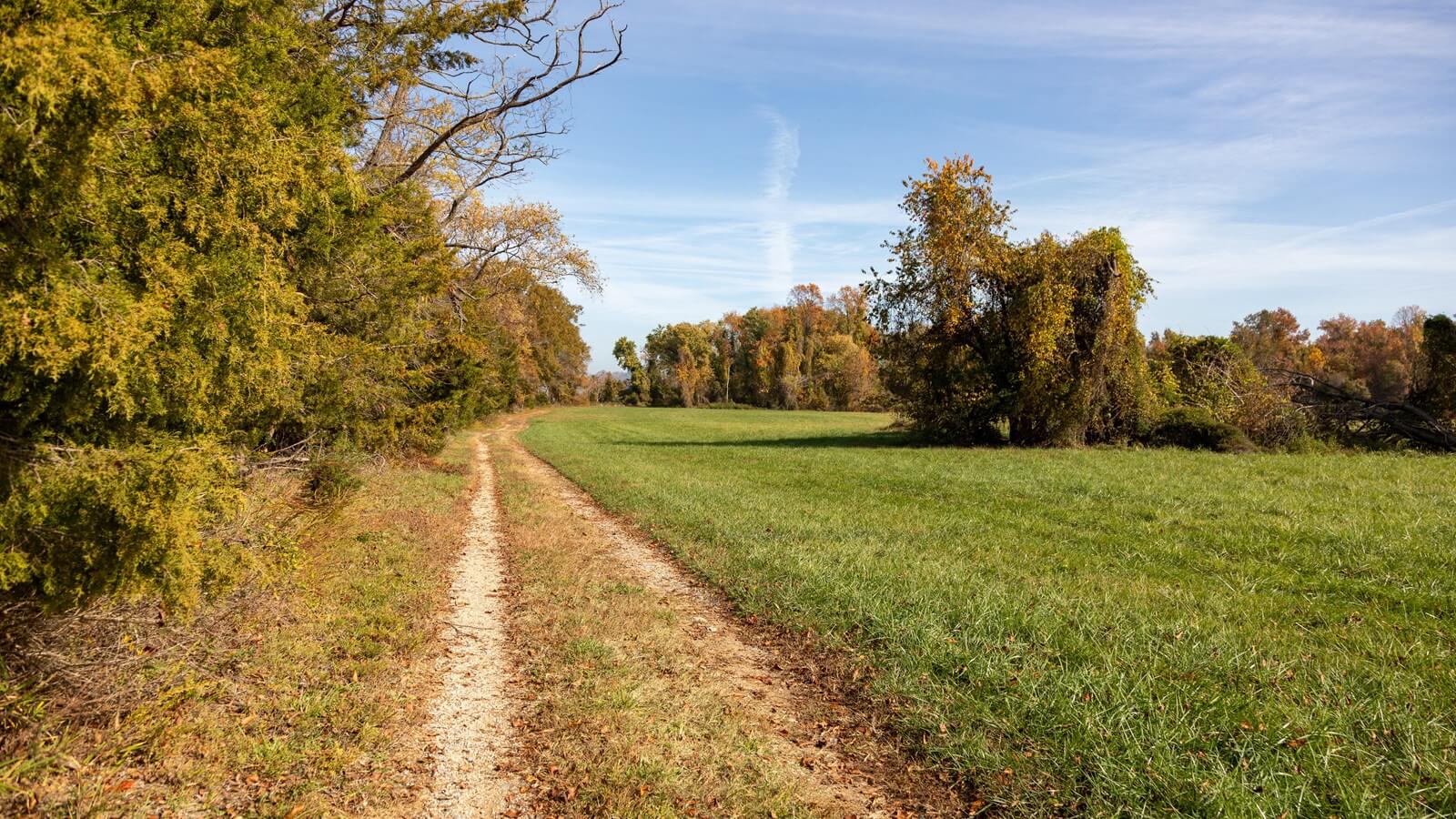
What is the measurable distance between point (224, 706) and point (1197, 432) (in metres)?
25.1

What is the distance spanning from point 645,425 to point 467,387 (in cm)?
2898

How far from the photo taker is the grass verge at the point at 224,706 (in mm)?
3627

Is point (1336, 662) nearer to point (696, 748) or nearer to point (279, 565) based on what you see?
point (696, 748)

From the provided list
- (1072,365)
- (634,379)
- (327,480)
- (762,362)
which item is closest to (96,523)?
(327,480)

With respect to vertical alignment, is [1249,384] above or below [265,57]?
below

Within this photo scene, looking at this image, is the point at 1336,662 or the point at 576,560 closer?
the point at 1336,662

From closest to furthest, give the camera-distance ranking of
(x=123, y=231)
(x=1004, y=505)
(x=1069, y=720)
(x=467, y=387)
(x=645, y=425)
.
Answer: (x=123, y=231)
(x=1069, y=720)
(x=1004, y=505)
(x=467, y=387)
(x=645, y=425)

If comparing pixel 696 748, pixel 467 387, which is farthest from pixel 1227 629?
pixel 467 387

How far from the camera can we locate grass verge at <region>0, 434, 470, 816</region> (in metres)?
3.63

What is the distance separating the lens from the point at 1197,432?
2186 centimetres

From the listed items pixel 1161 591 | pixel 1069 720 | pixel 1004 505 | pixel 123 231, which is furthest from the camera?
pixel 1004 505

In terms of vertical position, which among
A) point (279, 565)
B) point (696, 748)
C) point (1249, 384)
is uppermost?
point (1249, 384)

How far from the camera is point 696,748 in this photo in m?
4.37

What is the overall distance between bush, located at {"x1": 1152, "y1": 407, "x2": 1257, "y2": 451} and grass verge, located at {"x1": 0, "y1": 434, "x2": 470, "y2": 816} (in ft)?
75.5
